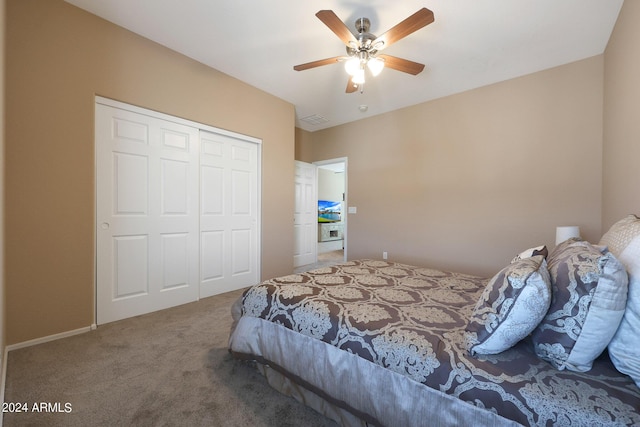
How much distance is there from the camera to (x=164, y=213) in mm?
2748

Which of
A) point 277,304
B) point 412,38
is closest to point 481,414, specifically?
point 277,304

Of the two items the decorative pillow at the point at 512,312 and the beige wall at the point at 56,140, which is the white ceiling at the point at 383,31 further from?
the decorative pillow at the point at 512,312

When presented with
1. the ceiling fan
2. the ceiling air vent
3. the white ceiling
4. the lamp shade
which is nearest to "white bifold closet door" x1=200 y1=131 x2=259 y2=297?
the white ceiling

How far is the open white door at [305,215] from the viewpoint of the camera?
4895mm

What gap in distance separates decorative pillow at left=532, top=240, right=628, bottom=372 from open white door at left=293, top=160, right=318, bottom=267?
409cm

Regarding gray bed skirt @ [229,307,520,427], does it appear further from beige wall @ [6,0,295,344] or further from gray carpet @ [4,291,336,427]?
beige wall @ [6,0,295,344]

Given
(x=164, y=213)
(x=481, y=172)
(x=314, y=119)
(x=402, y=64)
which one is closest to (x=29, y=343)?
(x=164, y=213)

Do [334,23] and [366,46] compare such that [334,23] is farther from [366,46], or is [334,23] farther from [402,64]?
[402,64]

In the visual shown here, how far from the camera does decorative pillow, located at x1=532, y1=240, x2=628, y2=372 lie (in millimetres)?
843

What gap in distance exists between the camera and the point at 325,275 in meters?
2.04

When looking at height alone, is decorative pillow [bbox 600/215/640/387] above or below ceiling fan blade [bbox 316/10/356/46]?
below

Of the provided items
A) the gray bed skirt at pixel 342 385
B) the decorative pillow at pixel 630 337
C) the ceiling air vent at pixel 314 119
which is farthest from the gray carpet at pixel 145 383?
the ceiling air vent at pixel 314 119

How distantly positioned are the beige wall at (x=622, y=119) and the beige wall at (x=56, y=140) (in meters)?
3.96

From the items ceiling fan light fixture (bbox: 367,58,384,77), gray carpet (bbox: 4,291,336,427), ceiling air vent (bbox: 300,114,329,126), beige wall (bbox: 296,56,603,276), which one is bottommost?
gray carpet (bbox: 4,291,336,427)
